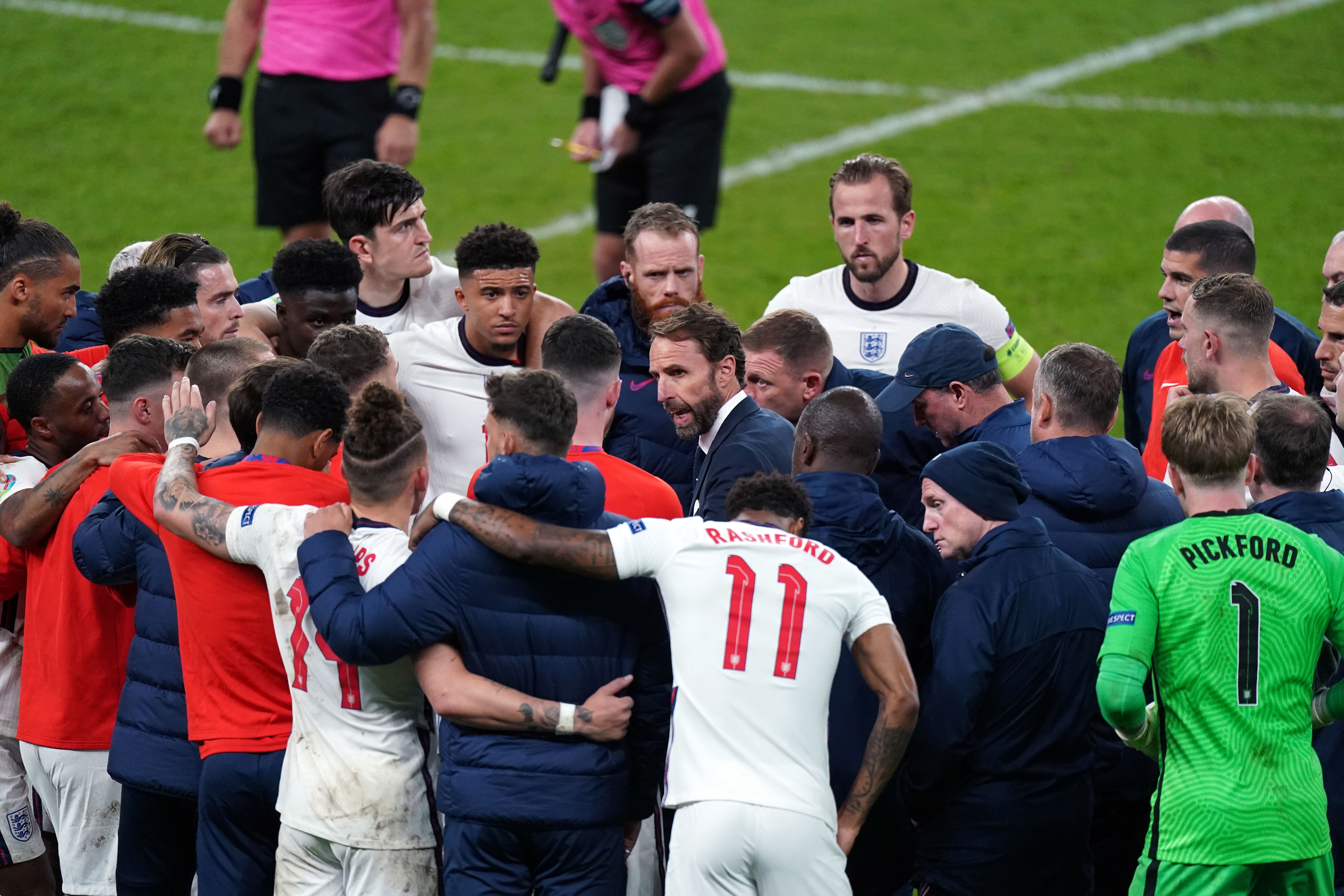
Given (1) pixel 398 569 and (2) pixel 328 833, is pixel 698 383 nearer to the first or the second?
(1) pixel 398 569

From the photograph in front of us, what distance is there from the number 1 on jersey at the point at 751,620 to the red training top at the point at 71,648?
2.01 meters

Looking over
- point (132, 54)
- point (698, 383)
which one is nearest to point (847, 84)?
point (132, 54)

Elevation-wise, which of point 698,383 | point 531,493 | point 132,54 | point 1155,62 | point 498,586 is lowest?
point 498,586

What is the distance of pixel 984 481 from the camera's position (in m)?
4.17

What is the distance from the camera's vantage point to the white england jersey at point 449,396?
558 centimetres

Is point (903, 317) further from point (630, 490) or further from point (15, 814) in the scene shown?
point (15, 814)

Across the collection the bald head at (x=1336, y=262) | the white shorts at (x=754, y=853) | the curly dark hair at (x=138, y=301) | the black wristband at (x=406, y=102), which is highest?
the black wristband at (x=406, y=102)

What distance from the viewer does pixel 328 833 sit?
3967 millimetres

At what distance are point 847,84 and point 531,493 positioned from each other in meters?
12.1

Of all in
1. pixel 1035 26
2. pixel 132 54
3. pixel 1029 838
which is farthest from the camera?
pixel 1035 26

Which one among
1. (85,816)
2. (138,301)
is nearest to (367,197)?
(138,301)

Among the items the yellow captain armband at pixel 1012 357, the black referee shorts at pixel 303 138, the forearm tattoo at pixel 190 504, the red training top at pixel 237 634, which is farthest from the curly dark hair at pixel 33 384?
the black referee shorts at pixel 303 138

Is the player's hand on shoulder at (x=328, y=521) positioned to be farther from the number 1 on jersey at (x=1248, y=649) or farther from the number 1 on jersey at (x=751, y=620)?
the number 1 on jersey at (x=1248, y=649)

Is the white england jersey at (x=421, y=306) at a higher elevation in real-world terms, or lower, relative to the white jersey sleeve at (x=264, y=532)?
higher
